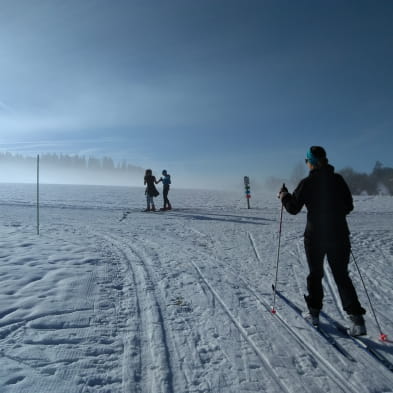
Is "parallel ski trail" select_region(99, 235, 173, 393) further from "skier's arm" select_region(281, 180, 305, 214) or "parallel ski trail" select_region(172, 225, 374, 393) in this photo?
"skier's arm" select_region(281, 180, 305, 214)

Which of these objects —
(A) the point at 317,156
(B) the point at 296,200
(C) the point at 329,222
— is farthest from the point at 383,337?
(A) the point at 317,156

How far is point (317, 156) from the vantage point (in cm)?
345

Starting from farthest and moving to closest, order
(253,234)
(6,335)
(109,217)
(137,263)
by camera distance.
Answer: (109,217), (253,234), (137,263), (6,335)

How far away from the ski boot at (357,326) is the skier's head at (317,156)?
73.8 inches

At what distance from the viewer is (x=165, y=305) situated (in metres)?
4.11

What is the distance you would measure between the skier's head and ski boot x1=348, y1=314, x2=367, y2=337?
1.88m

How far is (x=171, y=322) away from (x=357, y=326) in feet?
7.45

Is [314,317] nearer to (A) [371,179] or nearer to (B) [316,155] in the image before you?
(B) [316,155]

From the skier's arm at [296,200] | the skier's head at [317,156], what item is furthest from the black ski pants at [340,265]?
the skier's head at [317,156]

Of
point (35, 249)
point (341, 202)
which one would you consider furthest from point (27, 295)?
point (341, 202)

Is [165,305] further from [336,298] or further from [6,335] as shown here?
[336,298]

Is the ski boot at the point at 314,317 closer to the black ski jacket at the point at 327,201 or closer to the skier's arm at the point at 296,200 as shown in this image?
the black ski jacket at the point at 327,201

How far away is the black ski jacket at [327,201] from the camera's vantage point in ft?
11.0

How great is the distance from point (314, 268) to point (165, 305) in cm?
218
